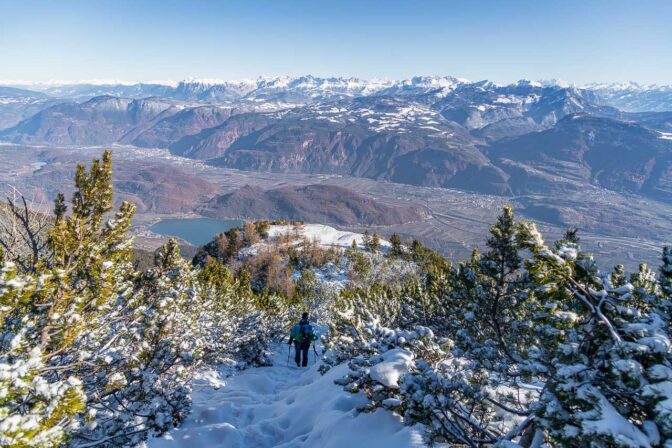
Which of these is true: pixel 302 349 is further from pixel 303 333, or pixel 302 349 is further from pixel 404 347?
pixel 404 347

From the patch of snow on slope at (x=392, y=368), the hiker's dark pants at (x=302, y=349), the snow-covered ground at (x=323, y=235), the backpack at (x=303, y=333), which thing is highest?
the patch of snow on slope at (x=392, y=368)

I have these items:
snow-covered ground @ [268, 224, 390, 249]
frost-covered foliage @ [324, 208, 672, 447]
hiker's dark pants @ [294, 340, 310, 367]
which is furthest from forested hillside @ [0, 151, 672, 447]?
snow-covered ground @ [268, 224, 390, 249]

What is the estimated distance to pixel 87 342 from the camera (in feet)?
22.4

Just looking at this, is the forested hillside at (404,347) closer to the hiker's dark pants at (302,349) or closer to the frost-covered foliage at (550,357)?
the frost-covered foliage at (550,357)

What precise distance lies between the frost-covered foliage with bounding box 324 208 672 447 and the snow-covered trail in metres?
0.46

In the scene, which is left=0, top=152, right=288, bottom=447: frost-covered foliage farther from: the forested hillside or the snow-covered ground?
the snow-covered ground

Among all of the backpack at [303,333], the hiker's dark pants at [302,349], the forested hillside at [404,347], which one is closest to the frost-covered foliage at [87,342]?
the forested hillside at [404,347]

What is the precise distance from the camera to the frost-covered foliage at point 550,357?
306 cm

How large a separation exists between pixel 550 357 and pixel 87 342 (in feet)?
25.5

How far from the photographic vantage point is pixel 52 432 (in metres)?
3.37

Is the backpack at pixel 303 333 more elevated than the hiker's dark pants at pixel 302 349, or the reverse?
the backpack at pixel 303 333

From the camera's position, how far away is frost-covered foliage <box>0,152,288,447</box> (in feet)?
12.3

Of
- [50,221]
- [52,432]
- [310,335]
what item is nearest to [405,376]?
[52,432]

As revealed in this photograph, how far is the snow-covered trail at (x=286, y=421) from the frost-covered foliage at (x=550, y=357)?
1.52 ft
